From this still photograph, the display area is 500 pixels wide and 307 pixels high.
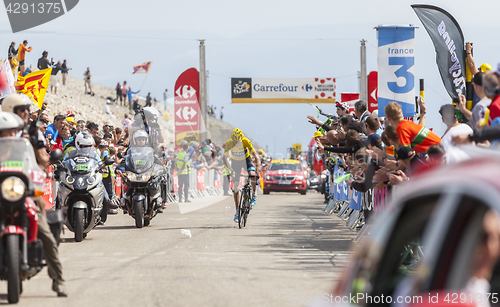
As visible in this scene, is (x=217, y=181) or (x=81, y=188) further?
(x=217, y=181)

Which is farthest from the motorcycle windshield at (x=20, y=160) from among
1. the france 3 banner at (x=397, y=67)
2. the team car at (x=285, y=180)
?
the team car at (x=285, y=180)

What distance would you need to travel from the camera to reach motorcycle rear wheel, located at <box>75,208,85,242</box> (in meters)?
11.4

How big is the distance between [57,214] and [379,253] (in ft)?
16.6

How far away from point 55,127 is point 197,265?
24.3ft

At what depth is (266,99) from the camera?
51250 mm

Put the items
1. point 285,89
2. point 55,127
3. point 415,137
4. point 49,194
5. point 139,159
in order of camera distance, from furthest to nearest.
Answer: point 285,89 < point 55,127 < point 49,194 < point 139,159 < point 415,137

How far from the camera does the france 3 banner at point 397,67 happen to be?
15008mm

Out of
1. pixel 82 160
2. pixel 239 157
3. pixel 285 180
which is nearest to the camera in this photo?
pixel 82 160

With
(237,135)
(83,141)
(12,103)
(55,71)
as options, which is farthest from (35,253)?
(55,71)

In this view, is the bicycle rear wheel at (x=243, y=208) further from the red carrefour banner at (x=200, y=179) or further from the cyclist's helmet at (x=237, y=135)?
the red carrefour banner at (x=200, y=179)

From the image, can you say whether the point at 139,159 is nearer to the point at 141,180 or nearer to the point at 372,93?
the point at 141,180

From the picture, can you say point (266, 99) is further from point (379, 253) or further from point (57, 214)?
point (379, 253)

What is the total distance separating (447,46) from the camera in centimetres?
1287

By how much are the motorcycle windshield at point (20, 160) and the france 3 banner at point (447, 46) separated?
8.16 metres
